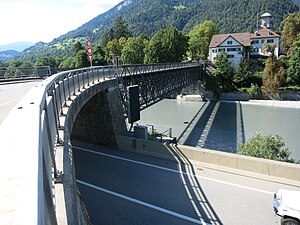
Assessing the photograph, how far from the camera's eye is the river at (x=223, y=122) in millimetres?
31594

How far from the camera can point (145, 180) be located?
14.1 metres

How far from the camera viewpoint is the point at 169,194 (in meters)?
12.8

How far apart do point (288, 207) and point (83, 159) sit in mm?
11596

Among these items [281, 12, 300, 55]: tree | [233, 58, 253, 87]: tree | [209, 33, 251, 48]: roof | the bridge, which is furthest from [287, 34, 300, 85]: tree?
the bridge

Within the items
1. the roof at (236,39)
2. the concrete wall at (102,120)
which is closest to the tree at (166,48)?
the roof at (236,39)

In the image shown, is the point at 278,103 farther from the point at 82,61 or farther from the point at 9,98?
the point at 82,61

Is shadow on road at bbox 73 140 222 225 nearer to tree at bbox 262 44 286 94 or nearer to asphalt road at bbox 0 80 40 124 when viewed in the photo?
asphalt road at bbox 0 80 40 124

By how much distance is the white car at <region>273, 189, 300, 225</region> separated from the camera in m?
9.19

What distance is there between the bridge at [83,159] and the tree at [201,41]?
5580 centimetres

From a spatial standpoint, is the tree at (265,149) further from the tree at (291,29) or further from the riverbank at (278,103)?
the tree at (291,29)

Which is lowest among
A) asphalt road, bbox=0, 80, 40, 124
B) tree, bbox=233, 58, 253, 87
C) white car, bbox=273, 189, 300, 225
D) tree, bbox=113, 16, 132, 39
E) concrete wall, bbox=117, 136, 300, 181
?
concrete wall, bbox=117, 136, 300, 181

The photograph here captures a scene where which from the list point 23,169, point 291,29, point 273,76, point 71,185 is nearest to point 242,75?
point 273,76

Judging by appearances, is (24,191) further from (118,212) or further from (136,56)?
(136,56)

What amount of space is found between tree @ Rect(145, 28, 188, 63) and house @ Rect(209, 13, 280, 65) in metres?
10.0
